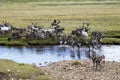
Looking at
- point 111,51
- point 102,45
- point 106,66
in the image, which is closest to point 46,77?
point 106,66

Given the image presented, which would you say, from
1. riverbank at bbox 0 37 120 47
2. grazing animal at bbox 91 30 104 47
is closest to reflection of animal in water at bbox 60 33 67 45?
riverbank at bbox 0 37 120 47

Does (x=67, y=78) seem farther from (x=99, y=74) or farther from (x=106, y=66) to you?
(x=106, y=66)

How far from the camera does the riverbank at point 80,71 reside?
102 ft

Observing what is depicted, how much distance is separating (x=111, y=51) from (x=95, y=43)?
2.85 metres

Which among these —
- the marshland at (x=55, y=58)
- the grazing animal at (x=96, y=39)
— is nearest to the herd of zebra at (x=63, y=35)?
the grazing animal at (x=96, y=39)

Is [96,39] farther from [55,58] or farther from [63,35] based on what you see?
[55,58]

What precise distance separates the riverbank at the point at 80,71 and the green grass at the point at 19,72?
1.27 meters

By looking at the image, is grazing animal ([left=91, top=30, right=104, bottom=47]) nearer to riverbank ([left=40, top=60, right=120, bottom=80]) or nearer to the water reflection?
the water reflection

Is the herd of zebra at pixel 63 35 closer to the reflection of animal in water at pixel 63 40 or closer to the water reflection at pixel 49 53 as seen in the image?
the reflection of animal in water at pixel 63 40

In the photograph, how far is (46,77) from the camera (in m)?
29.5

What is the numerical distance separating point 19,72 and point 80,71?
5.82 meters

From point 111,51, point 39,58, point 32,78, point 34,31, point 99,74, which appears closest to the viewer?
point 32,78

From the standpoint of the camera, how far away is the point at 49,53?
4659 centimetres

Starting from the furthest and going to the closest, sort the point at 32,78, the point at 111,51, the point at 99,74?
the point at 111,51 → the point at 99,74 → the point at 32,78
